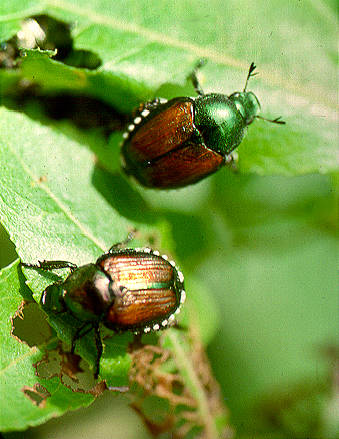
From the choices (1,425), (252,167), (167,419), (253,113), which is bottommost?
(167,419)

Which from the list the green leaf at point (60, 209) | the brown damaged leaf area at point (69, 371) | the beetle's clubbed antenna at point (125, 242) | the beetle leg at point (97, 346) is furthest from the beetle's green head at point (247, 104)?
the brown damaged leaf area at point (69, 371)

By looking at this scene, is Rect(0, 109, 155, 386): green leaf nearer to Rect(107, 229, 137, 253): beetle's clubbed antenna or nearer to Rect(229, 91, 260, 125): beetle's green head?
Rect(107, 229, 137, 253): beetle's clubbed antenna

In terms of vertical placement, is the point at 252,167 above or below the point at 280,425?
above

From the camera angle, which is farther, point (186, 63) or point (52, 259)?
point (186, 63)

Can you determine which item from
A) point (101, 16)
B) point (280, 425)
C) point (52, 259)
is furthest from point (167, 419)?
point (101, 16)

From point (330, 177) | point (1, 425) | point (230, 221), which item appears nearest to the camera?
point (1, 425)

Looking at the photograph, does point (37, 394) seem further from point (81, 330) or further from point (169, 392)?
point (169, 392)

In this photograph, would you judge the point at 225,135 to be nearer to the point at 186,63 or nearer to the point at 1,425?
the point at 186,63

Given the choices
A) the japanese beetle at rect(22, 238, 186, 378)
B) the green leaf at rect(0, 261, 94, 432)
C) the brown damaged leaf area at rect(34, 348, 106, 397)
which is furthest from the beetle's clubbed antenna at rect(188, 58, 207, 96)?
the brown damaged leaf area at rect(34, 348, 106, 397)

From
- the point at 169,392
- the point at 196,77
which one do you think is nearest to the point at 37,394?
the point at 169,392
